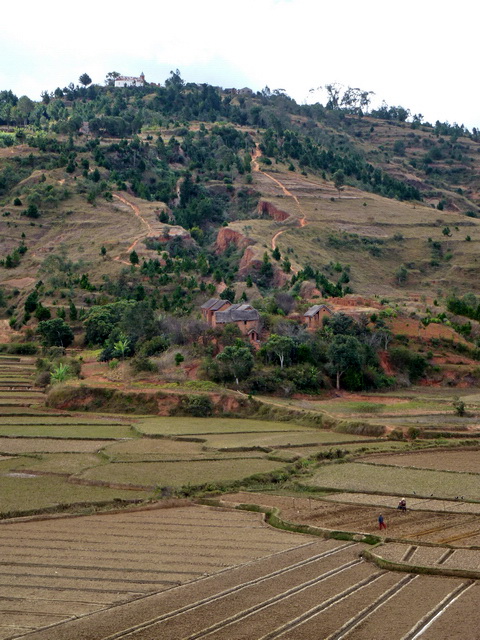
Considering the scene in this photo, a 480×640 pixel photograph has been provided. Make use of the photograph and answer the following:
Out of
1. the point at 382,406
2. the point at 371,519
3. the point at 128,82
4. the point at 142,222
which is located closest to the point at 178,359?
the point at 382,406

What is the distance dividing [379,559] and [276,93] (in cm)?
18542

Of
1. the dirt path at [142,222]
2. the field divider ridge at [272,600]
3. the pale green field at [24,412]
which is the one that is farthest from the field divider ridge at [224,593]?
the dirt path at [142,222]

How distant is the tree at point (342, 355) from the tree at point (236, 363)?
599 centimetres

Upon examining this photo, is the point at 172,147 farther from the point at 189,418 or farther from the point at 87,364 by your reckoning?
the point at 189,418

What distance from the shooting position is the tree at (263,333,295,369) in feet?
191

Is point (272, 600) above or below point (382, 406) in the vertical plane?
below

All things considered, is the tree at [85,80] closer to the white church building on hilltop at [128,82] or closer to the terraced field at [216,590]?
the white church building on hilltop at [128,82]

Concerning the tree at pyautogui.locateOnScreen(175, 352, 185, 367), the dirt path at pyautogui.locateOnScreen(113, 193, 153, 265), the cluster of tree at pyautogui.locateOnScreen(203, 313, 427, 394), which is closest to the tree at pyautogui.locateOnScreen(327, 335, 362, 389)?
the cluster of tree at pyautogui.locateOnScreen(203, 313, 427, 394)

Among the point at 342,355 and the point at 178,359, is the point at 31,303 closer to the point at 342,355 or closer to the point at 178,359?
the point at 178,359

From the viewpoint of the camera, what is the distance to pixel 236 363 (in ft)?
185

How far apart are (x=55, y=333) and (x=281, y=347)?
74.9 ft

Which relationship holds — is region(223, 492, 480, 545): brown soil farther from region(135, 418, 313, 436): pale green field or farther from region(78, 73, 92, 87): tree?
region(78, 73, 92, 87): tree

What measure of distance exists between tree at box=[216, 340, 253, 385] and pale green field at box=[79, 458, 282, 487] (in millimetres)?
16410

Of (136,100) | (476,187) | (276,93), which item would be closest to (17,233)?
(136,100)
